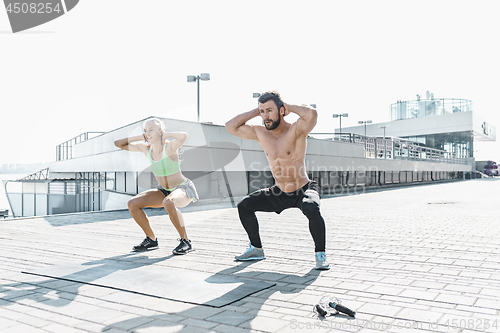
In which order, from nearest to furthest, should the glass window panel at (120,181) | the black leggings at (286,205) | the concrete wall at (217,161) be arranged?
the black leggings at (286,205) < the concrete wall at (217,161) < the glass window panel at (120,181)

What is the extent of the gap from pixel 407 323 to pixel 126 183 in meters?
12.6

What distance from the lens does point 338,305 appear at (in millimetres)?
3062

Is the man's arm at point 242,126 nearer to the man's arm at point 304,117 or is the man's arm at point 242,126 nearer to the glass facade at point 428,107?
the man's arm at point 304,117

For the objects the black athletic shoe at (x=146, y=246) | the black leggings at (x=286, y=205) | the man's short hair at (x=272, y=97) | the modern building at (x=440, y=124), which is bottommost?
the black athletic shoe at (x=146, y=246)

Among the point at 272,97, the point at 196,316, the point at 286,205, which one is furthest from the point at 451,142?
the point at 196,316

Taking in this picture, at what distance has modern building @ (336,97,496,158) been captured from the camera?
59.5 meters

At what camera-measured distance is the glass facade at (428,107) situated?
6066 cm

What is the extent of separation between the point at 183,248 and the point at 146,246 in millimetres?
625

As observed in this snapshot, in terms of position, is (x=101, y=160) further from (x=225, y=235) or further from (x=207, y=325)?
(x=207, y=325)

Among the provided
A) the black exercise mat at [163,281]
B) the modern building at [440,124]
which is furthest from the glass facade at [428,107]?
the black exercise mat at [163,281]

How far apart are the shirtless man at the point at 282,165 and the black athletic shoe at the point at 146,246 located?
1.49m

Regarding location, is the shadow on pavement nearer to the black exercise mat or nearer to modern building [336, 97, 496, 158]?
the black exercise mat

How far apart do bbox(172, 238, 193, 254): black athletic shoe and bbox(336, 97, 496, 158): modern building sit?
58.1 meters

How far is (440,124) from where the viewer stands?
60219mm
